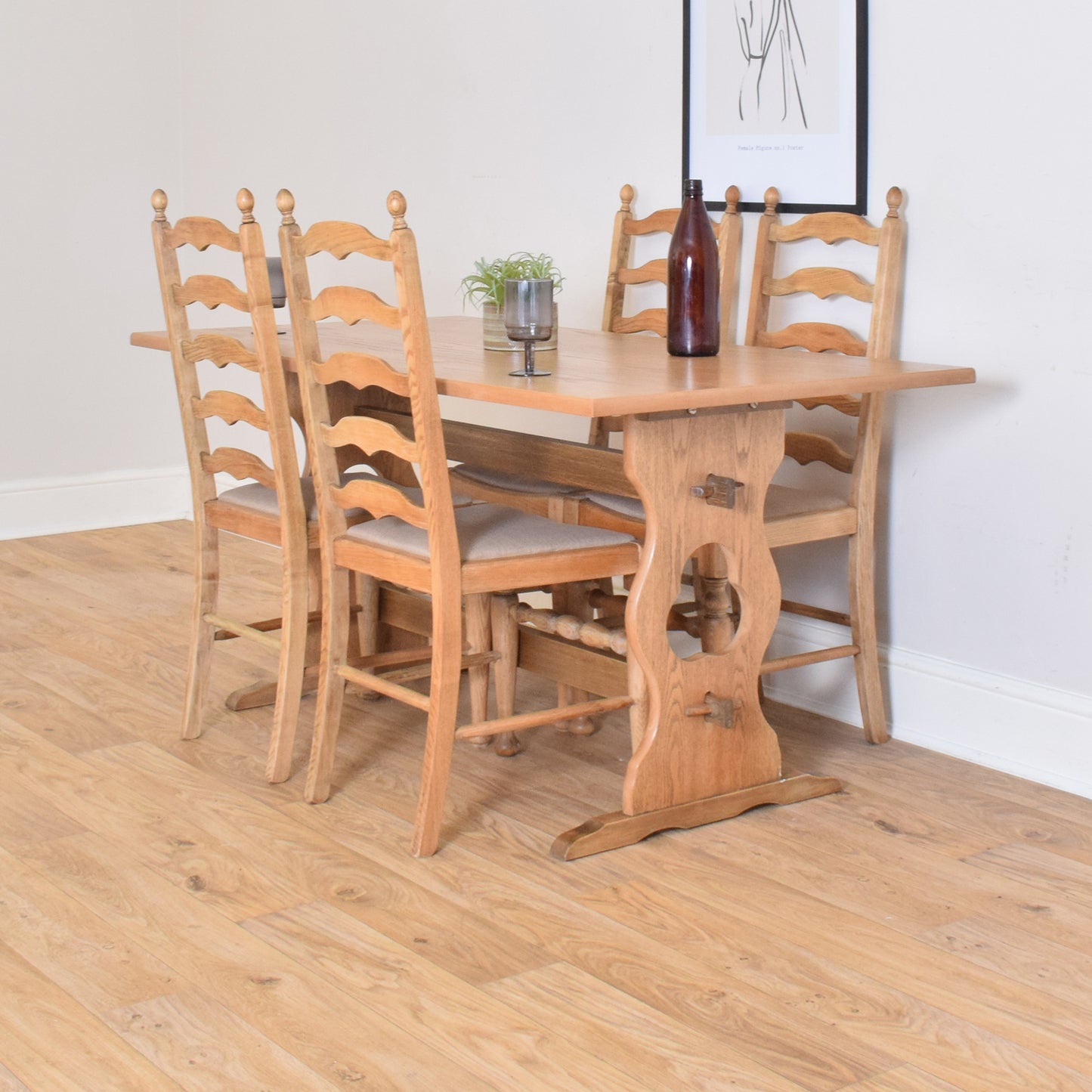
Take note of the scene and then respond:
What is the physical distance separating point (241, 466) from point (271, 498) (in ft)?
0.36

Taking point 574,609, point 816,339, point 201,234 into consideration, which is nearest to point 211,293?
point 201,234

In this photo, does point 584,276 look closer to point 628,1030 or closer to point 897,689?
point 897,689

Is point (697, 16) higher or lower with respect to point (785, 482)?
higher

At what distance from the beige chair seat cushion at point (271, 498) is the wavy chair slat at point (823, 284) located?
801 mm

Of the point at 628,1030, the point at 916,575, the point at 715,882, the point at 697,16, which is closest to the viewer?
the point at 628,1030

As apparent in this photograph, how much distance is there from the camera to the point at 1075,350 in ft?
8.46

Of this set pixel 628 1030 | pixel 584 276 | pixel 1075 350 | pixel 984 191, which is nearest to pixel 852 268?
pixel 984 191

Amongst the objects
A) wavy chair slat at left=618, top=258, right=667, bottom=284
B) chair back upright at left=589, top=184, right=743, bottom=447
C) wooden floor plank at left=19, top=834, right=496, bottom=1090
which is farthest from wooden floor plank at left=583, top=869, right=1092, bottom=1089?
wavy chair slat at left=618, top=258, right=667, bottom=284

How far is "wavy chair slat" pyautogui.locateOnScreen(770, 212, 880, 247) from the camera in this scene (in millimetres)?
2818

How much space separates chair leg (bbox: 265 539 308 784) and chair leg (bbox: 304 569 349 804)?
0.10m

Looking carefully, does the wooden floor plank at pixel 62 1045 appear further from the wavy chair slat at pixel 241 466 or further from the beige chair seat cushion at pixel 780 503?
the beige chair seat cushion at pixel 780 503

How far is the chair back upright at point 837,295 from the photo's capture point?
9.04ft

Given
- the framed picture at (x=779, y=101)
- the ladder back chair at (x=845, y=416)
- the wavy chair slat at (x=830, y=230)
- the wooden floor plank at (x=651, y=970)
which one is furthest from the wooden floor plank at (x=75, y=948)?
the framed picture at (x=779, y=101)

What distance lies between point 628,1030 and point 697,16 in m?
2.21
